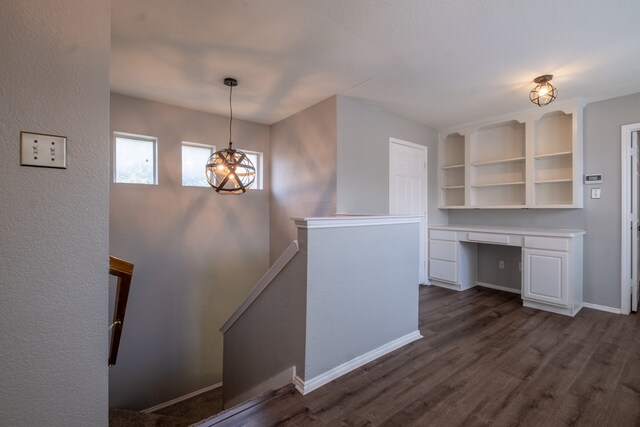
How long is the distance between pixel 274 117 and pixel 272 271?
2735 mm

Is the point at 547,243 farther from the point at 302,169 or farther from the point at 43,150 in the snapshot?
the point at 43,150

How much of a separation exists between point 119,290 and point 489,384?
225 centimetres

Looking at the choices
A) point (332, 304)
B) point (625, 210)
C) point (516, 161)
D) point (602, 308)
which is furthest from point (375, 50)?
point (602, 308)

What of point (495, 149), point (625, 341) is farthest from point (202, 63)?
point (625, 341)

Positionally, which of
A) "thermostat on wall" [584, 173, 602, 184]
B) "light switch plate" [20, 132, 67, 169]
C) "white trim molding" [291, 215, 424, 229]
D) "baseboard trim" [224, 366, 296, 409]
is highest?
"thermostat on wall" [584, 173, 602, 184]

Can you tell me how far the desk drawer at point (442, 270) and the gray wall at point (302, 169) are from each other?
1.94 meters

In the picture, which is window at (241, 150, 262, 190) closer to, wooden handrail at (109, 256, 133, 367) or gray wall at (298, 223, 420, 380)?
gray wall at (298, 223, 420, 380)

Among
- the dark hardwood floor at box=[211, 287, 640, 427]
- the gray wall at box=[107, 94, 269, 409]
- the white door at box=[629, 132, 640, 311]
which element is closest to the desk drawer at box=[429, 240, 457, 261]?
the dark hardwood floor at box=[211, 287, 640, 427]

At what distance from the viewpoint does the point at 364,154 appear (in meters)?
3.63

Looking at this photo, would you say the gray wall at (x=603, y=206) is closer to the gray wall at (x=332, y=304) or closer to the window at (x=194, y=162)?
the gray wall at (x=332, y=304)

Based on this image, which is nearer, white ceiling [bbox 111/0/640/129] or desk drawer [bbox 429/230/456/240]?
white ceiling [bbox 111/0/640/129]

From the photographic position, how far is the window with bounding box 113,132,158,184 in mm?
3492

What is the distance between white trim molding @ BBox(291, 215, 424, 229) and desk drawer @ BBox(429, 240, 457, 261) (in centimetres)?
193

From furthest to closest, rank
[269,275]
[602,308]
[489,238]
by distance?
[489,238]
[602,308]
[269,275]
